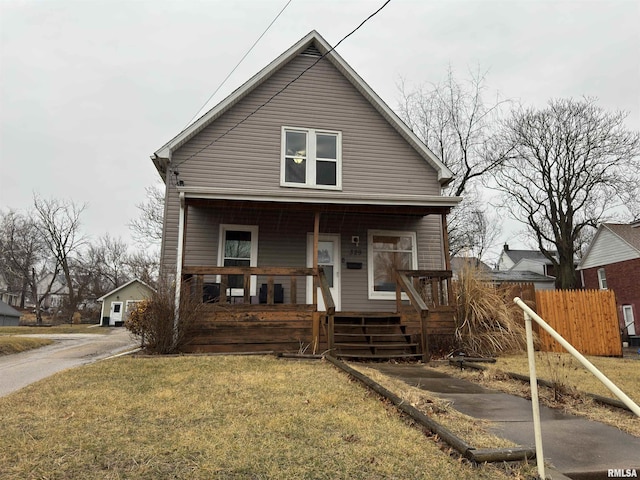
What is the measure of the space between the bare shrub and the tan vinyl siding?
393cm

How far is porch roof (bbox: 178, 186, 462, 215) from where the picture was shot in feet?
28.1

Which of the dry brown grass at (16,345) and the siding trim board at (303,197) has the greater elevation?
the siding trim board at (303,197)

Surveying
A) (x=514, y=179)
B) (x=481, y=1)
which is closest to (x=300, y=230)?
(x=481, y=1)

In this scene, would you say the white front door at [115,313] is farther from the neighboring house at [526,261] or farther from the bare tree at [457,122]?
the neighboring house at [526,261]

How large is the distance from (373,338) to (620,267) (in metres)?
21.4

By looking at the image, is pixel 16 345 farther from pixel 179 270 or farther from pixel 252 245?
pixel 252 245

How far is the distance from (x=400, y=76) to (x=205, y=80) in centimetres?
1146

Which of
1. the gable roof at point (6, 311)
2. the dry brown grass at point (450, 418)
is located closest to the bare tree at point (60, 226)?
the gable roof at point (6, 311)

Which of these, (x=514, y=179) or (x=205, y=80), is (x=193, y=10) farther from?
(x=514, y=179)

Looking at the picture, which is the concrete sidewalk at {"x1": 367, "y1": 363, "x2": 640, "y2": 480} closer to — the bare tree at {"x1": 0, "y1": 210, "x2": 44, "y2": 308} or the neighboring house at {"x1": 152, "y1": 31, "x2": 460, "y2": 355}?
the neighboring house at {"x1": 152, "y1": 31, "x2": 460, "y2": 355}

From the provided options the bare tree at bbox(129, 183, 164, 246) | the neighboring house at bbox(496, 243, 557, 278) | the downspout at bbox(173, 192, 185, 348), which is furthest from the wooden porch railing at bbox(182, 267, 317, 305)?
the neighboring house at bbox(496, 243, 557, 278)

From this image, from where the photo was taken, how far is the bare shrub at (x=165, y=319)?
7.24 m

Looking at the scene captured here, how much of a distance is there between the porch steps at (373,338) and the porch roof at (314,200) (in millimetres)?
2401

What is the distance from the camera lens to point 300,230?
10.9 meters
